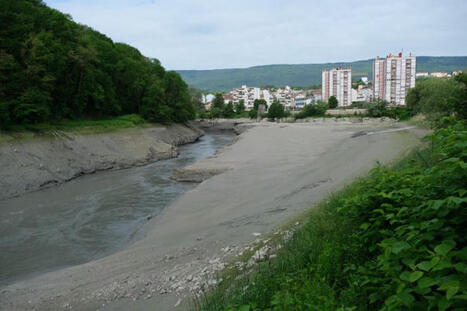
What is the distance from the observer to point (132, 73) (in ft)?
186

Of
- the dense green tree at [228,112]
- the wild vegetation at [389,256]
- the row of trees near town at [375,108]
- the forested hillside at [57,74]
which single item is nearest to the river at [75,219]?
the wild vegetation at [389,256]

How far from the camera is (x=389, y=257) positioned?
3.67m

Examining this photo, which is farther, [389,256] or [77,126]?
[77,126]

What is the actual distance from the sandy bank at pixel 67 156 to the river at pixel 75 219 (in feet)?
4.34

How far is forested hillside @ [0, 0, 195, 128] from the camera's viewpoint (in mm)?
29391

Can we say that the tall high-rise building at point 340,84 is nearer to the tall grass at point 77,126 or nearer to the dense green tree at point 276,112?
the dense green tree at point 276,112

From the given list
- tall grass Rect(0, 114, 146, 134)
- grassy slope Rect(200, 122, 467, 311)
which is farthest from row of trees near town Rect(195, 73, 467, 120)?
grassy slope Rect(200, 122, 467, 311)

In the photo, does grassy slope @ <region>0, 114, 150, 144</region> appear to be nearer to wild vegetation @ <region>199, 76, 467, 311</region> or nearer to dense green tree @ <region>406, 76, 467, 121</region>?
wild vegetation @ <region>199, 76, 467, 311</region>

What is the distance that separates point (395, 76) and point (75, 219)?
552ft

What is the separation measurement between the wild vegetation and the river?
8.62 metres

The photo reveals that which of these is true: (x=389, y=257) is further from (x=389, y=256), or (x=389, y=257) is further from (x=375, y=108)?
(x=375, y=108)

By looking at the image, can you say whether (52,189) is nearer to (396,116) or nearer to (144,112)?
(144,112)

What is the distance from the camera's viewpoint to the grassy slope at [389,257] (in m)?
3.01

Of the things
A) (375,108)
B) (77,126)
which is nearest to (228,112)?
(375,108)
